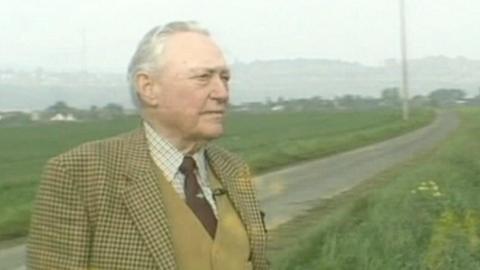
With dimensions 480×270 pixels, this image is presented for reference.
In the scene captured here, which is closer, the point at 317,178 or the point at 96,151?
the point at 96,151

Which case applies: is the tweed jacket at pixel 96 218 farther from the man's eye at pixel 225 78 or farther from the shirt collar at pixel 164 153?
the man's eye at pixel 225 78

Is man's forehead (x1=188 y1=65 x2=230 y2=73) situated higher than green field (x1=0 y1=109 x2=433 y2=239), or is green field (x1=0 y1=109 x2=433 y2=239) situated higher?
man's forehead (x1=188 y1=65 x2=230 y2=73)

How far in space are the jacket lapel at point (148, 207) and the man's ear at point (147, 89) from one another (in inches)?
4.5

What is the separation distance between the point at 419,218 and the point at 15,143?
47174mm

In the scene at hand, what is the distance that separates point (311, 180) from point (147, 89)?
Answer: 21.6 meters

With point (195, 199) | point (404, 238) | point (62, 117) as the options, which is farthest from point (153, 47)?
point (62, 117)

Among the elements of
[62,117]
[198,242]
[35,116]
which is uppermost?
[198,242]

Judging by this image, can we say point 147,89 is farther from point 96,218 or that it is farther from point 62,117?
point 62,117

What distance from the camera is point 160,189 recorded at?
97.3 inches

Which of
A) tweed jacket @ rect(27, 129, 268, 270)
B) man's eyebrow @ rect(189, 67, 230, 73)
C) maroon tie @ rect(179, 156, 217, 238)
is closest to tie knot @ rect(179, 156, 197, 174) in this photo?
maroon tie @ rect(179, 156, 217, 238)

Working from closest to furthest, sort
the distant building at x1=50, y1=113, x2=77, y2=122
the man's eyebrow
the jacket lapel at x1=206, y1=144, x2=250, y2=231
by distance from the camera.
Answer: the man's eyebrow
the jacket lapel at x1=206, y1=144, x2=250, y2=231
the distant building at x1=50, y1=113, x2=77, y2=122

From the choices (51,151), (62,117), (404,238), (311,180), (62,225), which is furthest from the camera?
(62,117)

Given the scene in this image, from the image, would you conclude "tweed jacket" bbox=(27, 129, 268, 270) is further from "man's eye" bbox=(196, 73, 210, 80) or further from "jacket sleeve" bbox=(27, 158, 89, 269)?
"man's eye" bbox=(196, 73, 210, 80)

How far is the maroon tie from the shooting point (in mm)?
2488
